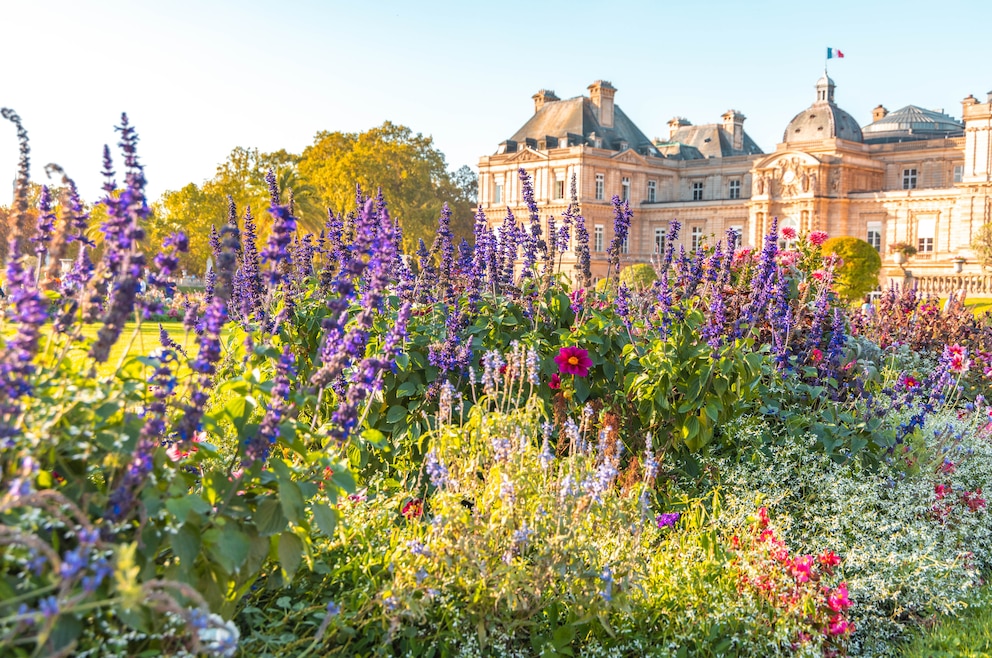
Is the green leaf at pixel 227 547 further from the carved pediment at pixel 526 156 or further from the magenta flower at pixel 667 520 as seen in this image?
the carved pediment at pixel 526 156

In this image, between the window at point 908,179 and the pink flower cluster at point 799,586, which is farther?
the window at point 908,179

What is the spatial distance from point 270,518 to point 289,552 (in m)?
0.18

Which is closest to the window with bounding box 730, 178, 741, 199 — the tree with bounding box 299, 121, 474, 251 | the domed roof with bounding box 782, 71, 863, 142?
the domed roof with bounding box 782, 71, 863, 142

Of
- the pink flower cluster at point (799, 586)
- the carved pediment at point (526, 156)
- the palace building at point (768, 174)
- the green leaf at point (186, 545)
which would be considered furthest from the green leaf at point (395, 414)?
the carved pediment at point (526, 156)

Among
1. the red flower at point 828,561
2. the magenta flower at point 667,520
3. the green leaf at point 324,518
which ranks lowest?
the red flower at point 828,561

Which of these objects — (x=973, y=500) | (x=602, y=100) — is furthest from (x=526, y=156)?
(x=973, y=500)

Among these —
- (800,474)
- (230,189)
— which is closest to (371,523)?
(800,474)

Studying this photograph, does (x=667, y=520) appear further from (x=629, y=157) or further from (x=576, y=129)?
(x=629, y=157)

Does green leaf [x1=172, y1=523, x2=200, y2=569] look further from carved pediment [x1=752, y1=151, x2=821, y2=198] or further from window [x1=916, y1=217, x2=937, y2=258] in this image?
carved pediment [x1=752, y1=151, x2=821, y2=198]

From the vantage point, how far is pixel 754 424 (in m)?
5.48

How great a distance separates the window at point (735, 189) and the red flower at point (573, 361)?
2380 inches

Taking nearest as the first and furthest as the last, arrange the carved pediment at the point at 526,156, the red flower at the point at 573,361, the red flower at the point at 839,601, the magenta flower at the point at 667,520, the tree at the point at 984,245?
the red flower at the point at 839,601
the magenta flower at the point at 667,520
the red flower at the point at 573,361
the tree at the point at 984,245
the carved pediment at the point at 526,156

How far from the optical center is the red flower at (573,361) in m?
5.07

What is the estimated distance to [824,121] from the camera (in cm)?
5875
